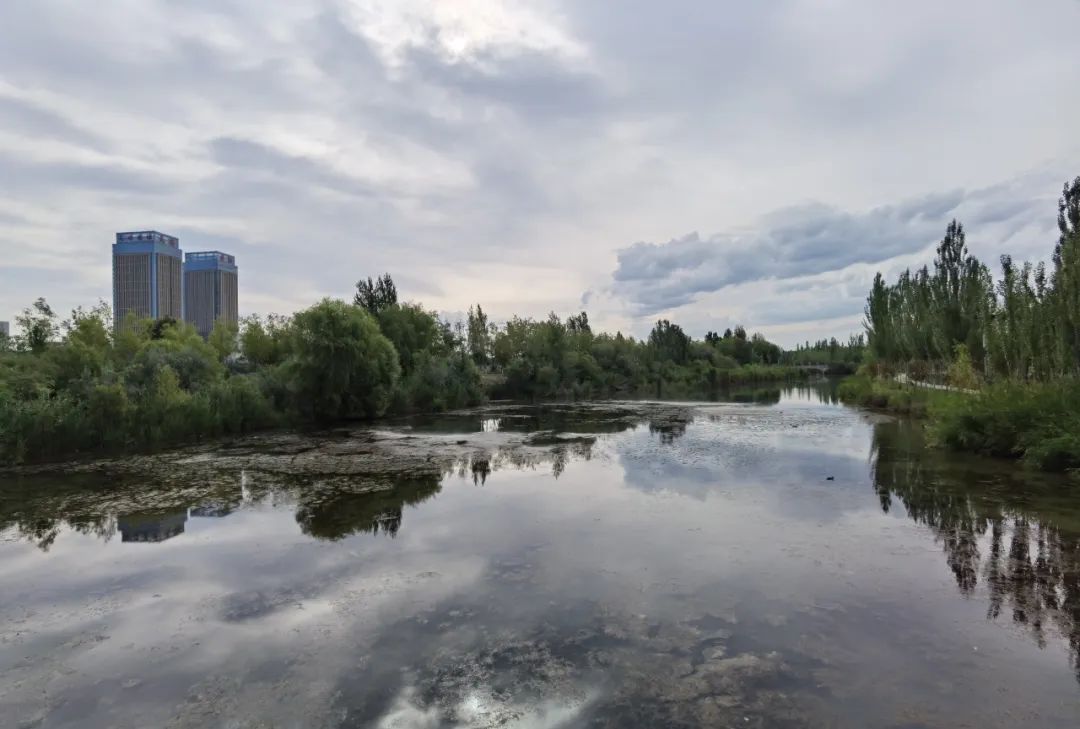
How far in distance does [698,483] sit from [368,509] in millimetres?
6950

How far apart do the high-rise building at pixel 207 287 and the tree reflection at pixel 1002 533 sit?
109575 mm

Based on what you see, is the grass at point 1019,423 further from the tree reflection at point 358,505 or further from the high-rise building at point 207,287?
the high-rise building at point 207,287

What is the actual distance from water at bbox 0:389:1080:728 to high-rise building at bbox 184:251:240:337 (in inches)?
4000

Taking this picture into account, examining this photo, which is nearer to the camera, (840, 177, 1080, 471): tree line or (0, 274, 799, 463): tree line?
(840, 177, 1080, 471): tree line

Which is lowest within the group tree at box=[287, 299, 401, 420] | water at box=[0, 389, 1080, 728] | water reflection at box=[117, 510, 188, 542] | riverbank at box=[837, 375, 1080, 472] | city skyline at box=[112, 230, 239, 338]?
water at box=[0, 389, 1080, 728]

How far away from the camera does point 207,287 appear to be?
108m

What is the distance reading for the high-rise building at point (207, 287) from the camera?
343 ft

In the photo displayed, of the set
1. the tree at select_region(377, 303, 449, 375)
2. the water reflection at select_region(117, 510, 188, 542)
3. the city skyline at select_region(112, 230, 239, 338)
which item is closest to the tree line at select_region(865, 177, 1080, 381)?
the water reflection at select_region(117, 510, 188, 542)

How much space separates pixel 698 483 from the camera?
13.4m

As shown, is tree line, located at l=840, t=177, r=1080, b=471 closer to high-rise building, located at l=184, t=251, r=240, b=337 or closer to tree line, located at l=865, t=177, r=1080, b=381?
tree line, located at l=865, t=177, r=1080, b=381

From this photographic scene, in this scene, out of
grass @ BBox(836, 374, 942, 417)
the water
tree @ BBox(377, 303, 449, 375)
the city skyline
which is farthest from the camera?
the city skyline

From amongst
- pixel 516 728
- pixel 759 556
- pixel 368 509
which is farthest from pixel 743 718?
pixel 368 509

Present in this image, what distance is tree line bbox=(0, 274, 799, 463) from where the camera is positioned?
770 inches

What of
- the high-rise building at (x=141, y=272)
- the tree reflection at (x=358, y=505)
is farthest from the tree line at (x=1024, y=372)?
the high-rise building at (x=141, y=272)
